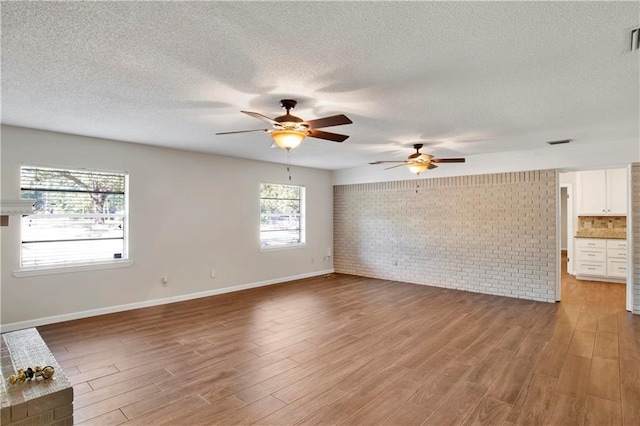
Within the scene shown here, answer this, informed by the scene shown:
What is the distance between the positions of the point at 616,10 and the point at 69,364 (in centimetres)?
505

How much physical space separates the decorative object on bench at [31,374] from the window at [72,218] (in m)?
2.88

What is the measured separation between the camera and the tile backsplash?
735 centimetres

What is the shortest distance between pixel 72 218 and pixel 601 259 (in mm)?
9868

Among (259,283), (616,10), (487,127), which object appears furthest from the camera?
(259,283)

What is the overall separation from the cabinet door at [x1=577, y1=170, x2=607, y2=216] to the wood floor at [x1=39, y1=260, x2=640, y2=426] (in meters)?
2.58

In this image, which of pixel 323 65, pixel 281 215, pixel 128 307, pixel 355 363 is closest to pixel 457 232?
pixel 281 215

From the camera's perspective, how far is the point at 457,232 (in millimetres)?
6668

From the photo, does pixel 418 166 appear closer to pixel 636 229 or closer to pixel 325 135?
pixel 325 135

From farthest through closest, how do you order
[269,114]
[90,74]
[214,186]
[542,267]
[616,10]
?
[214,186] < [542,267] < [269,114] < [90,74] < [616,10]

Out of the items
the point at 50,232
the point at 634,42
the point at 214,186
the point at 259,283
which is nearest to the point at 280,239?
the point at 259,283

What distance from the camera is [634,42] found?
222cm

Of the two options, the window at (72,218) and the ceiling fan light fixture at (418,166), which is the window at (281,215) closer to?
the window at (72,218)

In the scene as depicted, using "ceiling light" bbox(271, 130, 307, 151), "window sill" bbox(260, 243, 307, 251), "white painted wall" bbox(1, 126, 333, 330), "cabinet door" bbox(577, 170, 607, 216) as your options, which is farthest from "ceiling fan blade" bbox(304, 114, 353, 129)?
"cabinet door" bbox(577, 170, 607, 216)

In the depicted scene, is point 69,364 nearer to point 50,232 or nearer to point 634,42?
point 50,232
